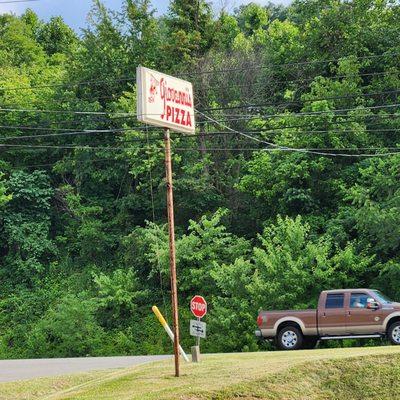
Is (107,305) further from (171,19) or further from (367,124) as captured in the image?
(171,19)

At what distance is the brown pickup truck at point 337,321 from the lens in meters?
22.2

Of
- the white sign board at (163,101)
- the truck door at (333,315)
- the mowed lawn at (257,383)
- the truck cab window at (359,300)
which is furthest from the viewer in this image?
the truck door at (333,315)

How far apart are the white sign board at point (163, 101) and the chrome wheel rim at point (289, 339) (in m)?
10.1

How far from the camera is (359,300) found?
2250 cm

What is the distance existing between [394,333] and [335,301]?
1.90 m

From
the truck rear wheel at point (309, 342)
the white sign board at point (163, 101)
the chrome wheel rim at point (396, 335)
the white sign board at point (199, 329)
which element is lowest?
the truck rear wheel at point (309, 342)

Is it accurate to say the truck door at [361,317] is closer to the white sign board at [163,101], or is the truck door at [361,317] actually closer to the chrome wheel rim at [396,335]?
the chrome wheel rim at [396,335]

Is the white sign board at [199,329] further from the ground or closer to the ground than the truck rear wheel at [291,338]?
further from the ground

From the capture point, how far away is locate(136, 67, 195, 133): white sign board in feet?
45.1

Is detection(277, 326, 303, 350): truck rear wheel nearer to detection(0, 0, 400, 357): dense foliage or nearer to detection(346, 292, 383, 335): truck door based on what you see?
detection(346, 292, 383, 335): truck door

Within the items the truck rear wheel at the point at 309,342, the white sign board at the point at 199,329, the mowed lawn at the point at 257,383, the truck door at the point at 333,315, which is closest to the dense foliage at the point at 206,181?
the truck rear wheel at the point at 309,342

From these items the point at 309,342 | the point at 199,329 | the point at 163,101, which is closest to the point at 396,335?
the point at 309,342

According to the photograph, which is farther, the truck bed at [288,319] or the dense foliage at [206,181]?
the dense foliage at [206,181]

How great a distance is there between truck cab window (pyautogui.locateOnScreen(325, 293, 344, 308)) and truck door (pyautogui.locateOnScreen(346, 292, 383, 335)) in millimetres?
269
